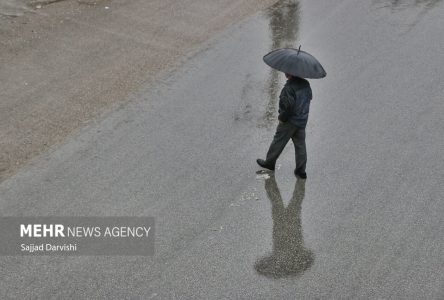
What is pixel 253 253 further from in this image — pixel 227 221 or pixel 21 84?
pixel 21 84

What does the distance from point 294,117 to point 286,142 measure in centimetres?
42

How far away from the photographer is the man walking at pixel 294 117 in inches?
286

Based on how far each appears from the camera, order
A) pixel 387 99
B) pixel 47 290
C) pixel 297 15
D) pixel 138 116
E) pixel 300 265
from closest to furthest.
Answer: pixel 47 290
pixel 300 265
pixel 138 116
pixel 387 99
pixel 297 15

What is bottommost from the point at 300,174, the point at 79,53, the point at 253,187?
the point at 253,187

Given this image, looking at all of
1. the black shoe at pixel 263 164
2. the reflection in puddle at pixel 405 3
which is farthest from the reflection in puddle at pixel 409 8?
the black shoe at pixel 263 164

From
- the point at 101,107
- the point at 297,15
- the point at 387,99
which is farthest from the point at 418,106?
the point at 101,107

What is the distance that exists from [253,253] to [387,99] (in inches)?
162

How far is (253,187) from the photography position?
7.67 metres

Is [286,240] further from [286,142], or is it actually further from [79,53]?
[79,53]

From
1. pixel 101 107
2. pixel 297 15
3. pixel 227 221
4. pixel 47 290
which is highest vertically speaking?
pixel 297 15

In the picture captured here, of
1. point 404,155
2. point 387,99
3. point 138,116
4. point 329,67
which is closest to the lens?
point 404,155

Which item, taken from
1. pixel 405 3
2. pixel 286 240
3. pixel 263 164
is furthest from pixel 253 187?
pixel 405 3

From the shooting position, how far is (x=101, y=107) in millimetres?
9039

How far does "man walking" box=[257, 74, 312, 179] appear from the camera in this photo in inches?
286
